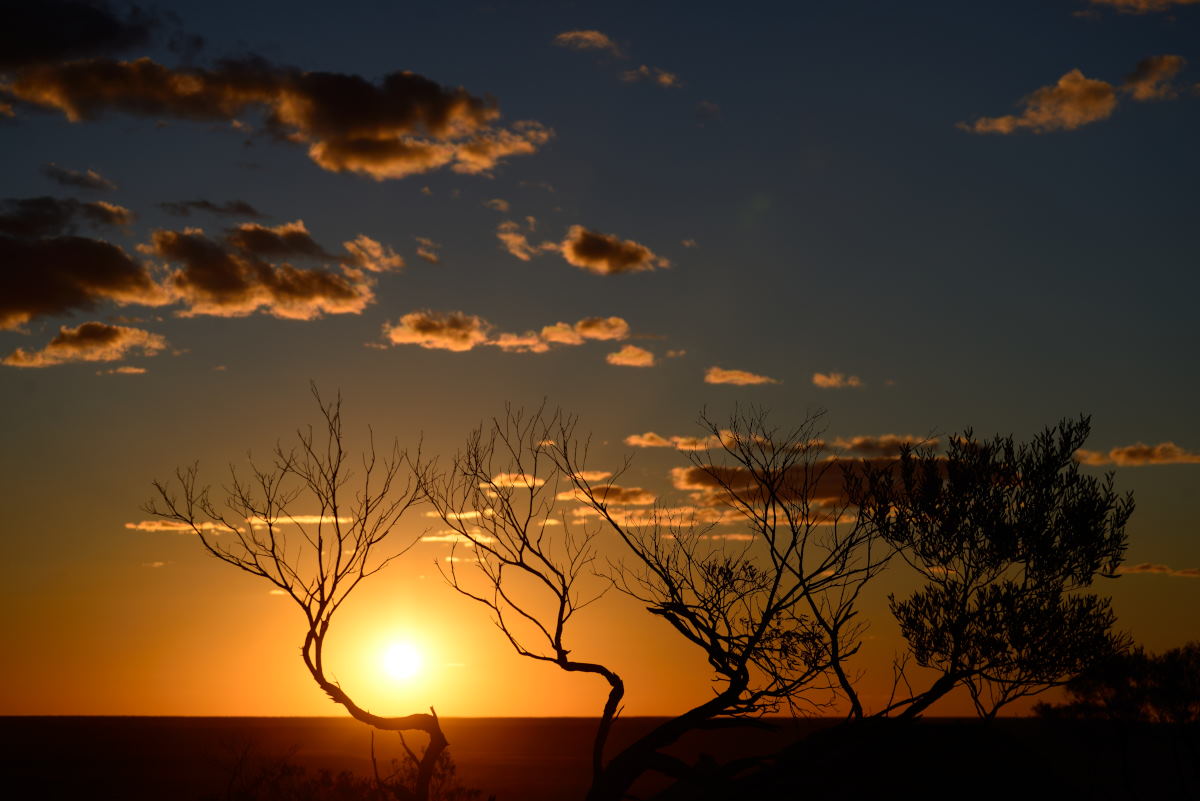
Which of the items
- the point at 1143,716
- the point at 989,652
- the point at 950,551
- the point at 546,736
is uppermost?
the point at 950,551

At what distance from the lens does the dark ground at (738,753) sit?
18906mm

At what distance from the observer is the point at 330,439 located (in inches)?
762

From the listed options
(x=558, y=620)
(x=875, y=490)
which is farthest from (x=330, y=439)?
(x=875, y=490)

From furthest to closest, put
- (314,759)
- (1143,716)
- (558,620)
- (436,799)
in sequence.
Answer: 1. (314,759)
2. (1143,716)
3. (436,799)
4. (558,620)

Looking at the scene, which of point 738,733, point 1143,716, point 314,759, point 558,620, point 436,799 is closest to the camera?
point 558,620

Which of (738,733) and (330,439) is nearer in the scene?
(330,439)

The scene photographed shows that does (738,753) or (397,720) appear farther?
(738,753)

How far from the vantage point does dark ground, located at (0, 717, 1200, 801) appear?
62.0 ft

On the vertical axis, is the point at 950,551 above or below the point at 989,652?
above

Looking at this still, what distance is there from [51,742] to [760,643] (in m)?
103

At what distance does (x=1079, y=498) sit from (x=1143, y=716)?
147 feet

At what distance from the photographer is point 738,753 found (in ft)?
382

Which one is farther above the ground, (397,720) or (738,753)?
(397,720)

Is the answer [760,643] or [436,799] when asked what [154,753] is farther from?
[760,643]
